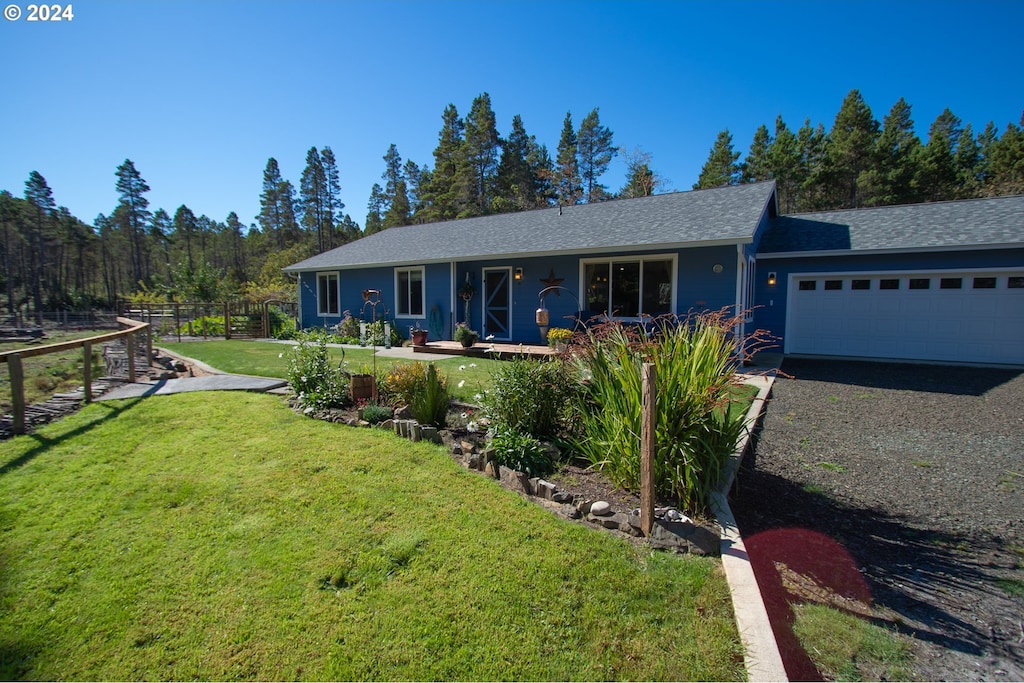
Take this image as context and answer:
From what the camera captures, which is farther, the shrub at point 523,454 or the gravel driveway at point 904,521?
the shrub at point 523,454

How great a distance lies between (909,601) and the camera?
2.51 metres

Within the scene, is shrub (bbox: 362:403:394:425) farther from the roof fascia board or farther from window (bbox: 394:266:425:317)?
the roof fascia board

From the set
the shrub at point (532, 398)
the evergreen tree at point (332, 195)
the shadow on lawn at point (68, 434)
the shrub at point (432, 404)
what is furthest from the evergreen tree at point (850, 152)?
the evergreen tree at point (332, 195)

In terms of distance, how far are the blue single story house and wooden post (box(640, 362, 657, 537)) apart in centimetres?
577

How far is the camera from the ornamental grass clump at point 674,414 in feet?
11.0

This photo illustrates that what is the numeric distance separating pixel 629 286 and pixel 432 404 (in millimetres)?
7325

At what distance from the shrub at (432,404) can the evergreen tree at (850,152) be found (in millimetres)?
32055

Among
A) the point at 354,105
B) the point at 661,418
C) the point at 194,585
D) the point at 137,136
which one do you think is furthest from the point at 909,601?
the point at 354,105

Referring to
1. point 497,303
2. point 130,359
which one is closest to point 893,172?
point 497,303

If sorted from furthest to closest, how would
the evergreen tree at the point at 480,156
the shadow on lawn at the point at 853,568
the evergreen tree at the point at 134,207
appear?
the evergreen tree at the point at 134,207 < the evergreen tree at the point at 480,156 < the shadow on lawn at the point at 853,568

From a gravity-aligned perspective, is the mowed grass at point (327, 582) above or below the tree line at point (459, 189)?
below

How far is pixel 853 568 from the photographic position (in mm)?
2805

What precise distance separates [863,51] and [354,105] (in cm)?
1115

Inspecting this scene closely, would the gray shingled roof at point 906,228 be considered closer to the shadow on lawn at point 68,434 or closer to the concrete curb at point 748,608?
the concrete curb at point 748,608
